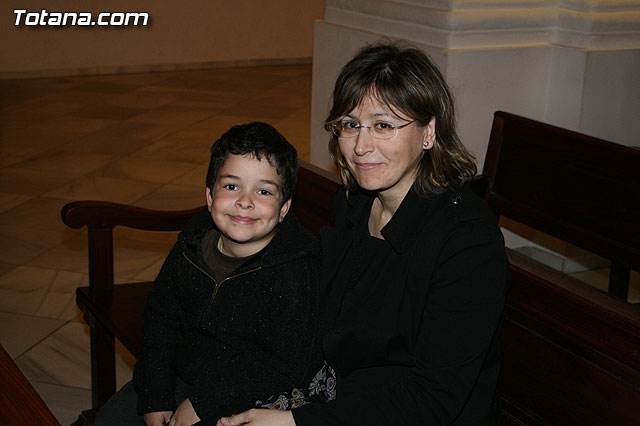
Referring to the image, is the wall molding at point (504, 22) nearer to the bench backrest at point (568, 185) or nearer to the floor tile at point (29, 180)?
the bench backrest at point (568, 185)

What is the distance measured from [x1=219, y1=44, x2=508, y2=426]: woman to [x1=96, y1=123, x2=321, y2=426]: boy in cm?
14

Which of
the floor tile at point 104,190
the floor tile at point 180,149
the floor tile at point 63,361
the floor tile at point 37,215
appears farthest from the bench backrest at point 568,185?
the floor tile at point 180,149

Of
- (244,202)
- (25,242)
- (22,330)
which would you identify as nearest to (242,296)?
(244,202)

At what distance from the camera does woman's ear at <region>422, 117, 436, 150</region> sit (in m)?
2.12

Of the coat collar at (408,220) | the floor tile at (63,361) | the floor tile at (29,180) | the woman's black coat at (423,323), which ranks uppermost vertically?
the coat collar at (408,220)

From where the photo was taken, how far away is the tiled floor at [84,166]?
4441 mm

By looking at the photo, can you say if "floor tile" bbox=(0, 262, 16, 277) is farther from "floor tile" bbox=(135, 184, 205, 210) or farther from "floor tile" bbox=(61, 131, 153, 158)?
"floor tile" bbox=(61, 131, 153, 158)

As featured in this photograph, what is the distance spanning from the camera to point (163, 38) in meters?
13.3

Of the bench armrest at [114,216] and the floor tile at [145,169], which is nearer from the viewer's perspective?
the bench armrest at [114,216]

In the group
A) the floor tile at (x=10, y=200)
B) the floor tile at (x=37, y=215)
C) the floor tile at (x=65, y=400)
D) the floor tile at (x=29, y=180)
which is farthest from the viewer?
the floor tile at (x=29, y=180)

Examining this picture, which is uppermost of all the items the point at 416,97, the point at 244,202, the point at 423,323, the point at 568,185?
the point at 416,97

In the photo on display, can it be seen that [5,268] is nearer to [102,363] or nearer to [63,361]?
[63,361]

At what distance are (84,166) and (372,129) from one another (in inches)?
241

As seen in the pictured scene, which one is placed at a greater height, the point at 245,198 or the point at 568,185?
the point at 245,198
